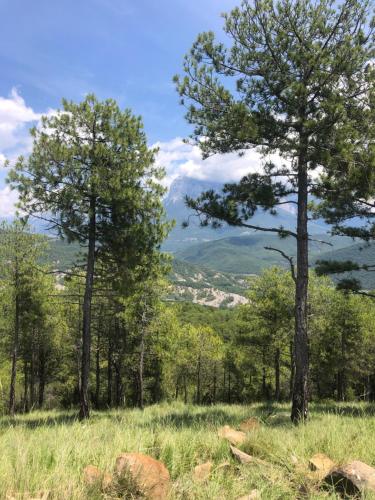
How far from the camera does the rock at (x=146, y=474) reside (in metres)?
3.55

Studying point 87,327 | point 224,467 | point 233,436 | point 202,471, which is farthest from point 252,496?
point 87,327

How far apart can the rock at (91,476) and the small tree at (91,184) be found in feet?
31.0

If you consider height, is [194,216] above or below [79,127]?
below

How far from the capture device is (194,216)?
11.1m

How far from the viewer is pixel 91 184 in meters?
12.6

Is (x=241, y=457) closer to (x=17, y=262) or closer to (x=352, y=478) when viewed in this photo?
(x=352, y=478)

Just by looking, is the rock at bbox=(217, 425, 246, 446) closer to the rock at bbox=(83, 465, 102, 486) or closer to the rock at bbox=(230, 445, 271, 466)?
the rock at bbox=(230, 445, 271, 466)

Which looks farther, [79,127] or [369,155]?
[79,127]

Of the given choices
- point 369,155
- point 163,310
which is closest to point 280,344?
point 163,310

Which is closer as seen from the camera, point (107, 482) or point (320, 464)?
point (107, 482)

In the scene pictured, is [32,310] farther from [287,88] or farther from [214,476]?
[214,476]

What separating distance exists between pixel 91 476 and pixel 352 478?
2.69 meters

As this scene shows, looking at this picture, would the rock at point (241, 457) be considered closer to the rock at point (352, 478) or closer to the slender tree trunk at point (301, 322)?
the rock at point (352, 478)

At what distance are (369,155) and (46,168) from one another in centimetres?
968
